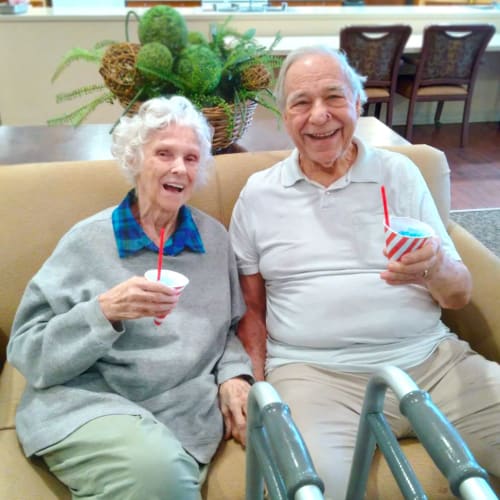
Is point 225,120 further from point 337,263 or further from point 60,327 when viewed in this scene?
point 60,327

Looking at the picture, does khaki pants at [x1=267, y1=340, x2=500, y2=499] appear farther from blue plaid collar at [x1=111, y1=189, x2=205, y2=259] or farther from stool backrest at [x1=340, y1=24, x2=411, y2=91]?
stool backrest at [x1=340, y1=24, x2=411, y2=91]

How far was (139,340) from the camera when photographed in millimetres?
1272

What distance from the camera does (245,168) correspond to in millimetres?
1689

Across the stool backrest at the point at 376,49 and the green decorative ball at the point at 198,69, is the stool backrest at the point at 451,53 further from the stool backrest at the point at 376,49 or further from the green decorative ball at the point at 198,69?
the green decorative ball at the point at 198,69

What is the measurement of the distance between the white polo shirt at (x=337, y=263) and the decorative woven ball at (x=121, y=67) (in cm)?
48

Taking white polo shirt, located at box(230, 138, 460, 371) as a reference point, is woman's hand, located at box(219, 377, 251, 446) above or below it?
below

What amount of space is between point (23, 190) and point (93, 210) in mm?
209

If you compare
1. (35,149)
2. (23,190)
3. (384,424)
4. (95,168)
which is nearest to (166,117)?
(95,168)

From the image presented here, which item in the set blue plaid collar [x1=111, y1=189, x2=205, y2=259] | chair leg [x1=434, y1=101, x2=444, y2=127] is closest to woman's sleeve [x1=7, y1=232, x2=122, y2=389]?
blue plaid collar [x1=111, y1=189, x2=205, y2=259]

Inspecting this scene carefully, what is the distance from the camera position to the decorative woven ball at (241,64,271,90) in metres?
1.67

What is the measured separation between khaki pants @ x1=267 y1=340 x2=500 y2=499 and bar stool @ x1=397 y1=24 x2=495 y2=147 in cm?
330

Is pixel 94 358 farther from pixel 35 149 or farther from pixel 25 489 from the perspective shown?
pixel 35 149

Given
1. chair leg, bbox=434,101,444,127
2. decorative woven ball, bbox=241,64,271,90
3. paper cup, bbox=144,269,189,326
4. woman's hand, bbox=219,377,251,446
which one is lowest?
chair leg, bbox=434,101,444,127

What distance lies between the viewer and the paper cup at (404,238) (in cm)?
110
